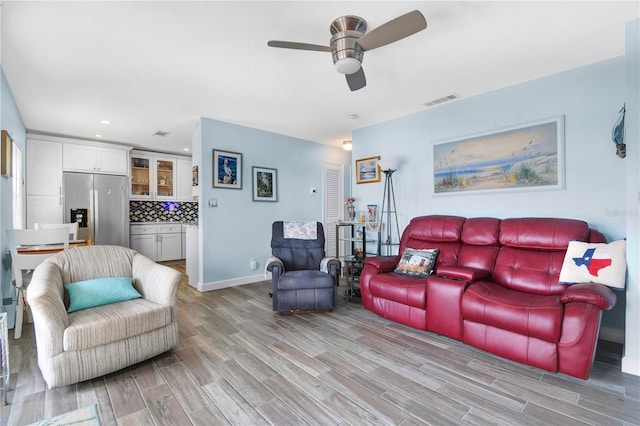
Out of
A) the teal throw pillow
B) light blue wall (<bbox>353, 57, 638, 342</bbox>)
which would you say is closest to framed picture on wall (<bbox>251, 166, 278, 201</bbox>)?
light blue wall (<bbox>353, 57, 638, 342</bbox>)

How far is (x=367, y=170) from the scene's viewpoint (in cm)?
472

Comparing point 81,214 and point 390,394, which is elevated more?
point 81,214

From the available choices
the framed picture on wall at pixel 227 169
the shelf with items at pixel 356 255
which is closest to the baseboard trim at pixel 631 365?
the shelf with items at pixel 356 255

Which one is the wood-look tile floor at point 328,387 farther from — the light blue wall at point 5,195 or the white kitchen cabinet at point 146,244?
the white kitchen cabinet at point 146,244

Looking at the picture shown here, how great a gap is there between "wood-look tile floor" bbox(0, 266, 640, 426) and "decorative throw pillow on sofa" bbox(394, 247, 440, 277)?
63cm

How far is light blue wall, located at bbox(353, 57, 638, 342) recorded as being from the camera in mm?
2689

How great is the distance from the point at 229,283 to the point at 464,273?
330 cm

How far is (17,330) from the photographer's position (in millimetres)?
2742

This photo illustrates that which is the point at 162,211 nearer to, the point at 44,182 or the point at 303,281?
the point at 44,182

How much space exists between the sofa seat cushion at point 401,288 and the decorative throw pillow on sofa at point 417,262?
82 millimetres

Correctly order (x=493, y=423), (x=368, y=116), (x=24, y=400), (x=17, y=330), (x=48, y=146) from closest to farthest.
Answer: (x=493, y=423)
(x=24, y=400)
(x=17, y=330)
(x=368, y=116)
(x=48, y=146)

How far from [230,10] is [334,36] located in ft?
2.32

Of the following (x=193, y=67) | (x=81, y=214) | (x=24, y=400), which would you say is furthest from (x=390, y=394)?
(x=81, y=214)

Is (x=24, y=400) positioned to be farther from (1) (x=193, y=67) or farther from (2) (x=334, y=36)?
(2) (x=334, y=36)
